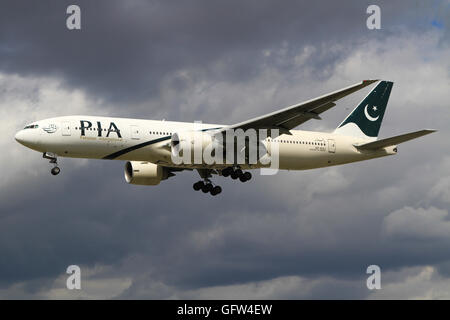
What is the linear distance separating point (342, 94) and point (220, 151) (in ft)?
33.2

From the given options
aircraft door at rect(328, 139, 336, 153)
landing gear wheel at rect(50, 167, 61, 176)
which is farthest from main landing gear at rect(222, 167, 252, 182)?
landing gear wheel at rect(50, 167, 61, 176)

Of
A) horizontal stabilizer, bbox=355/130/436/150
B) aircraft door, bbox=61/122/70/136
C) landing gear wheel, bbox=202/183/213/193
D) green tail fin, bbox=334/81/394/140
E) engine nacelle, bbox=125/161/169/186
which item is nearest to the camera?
aircraft door, bbox=61/122/70/136

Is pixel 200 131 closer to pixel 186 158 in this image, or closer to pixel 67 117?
pixel 186 158

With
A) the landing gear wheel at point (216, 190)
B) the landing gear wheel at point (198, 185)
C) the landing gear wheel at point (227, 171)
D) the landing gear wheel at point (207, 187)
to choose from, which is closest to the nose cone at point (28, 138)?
the landing gear wheel at point (227, 171)

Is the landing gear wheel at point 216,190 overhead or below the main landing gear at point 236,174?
below

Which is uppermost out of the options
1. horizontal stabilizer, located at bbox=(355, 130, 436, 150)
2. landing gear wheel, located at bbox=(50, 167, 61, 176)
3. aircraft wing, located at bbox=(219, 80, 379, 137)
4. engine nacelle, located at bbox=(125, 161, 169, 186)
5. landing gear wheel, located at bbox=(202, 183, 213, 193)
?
aircraft wing, located at bbox=(219, 80, 379, 137)

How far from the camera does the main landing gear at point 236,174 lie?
5303cm

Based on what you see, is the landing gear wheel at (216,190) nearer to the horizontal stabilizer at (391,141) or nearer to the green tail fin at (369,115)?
the green tail fin at (369,115)

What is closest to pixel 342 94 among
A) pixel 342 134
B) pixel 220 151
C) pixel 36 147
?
pixel 220 151

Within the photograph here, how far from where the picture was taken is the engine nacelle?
55469 millimetres

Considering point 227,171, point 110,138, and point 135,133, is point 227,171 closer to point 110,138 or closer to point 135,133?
point 135,133

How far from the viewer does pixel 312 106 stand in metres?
46.6

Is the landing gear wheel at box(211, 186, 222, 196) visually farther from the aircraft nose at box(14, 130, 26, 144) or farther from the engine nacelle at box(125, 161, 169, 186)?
the aircraft nose at box(14, 130, 26, 144)
